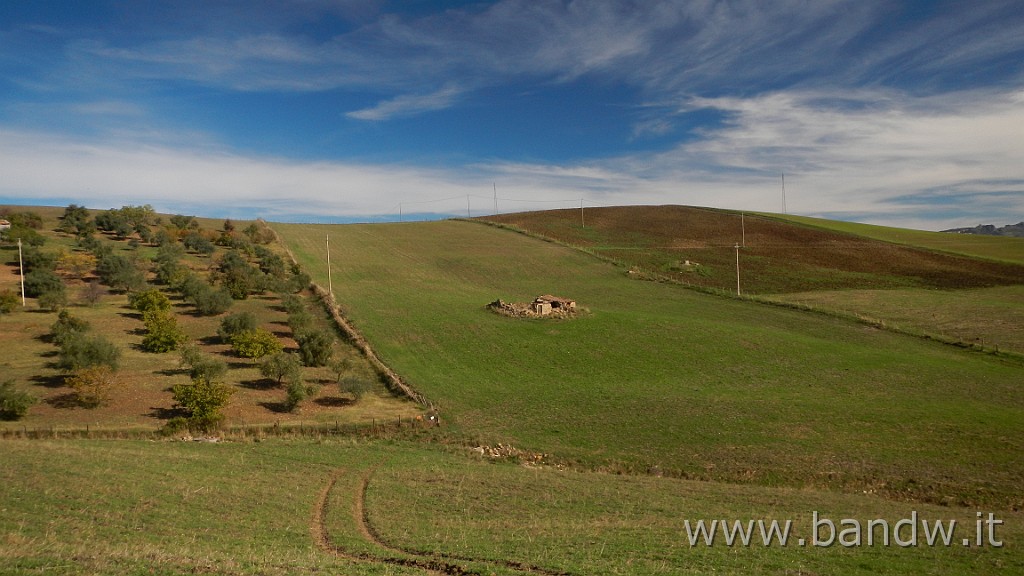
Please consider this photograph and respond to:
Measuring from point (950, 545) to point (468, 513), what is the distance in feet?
52.5

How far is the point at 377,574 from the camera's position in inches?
559

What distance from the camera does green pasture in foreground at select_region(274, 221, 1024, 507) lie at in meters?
27.6

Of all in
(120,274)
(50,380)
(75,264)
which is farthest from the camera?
(75,264)

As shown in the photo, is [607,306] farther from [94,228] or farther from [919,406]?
[94,228]

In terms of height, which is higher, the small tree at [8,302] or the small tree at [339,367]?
the small tree at [8,302]

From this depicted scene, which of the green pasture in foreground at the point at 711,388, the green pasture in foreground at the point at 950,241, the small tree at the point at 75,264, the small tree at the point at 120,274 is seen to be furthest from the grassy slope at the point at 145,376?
the green pasture in foreground at the point at 950,241

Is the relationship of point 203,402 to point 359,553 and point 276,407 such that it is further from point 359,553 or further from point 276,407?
point 359,553

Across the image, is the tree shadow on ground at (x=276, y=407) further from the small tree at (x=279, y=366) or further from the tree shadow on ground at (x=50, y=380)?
the tree shadow on ground at (x=50, y=380)

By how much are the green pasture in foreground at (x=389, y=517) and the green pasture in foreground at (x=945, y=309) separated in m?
35.7

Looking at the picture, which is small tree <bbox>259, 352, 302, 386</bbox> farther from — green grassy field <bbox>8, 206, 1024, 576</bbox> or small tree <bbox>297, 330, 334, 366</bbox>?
small tree <bbox>297, 330, 334, 366</bbox>

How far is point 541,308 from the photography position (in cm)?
5784

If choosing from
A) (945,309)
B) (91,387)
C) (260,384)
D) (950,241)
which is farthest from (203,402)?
(950,241)

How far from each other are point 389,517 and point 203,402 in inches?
753

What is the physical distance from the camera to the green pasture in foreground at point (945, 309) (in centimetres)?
5034
